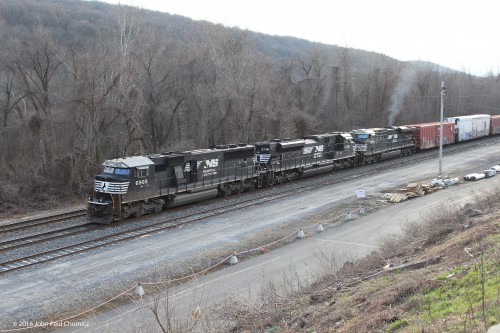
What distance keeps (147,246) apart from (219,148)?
12.9m

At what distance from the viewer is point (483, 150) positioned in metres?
49.7

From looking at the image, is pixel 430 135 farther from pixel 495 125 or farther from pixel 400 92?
pixel 400 92

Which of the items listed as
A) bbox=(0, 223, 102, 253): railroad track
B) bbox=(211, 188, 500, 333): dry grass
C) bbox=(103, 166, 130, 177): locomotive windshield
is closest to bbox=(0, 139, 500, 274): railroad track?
bbox=(0, 223, 102, 253): railroad track

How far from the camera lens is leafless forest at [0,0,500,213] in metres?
32.5

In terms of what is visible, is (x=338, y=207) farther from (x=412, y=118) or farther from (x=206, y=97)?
(x=412, y=118)

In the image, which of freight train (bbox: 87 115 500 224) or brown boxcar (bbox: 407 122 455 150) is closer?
freight train (bbox: 87 115 500 224)

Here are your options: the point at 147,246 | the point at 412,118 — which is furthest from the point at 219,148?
the point at 412,118

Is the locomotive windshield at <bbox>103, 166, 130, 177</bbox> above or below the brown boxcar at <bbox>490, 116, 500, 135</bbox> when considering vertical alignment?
below

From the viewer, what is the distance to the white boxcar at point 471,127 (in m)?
56.5

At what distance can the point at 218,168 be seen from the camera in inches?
1123

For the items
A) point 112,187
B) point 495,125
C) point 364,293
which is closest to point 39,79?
point 112,187

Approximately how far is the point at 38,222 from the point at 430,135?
42.7 m

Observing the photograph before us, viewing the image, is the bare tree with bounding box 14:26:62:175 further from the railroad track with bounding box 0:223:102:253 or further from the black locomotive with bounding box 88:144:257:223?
the railroad track with bounding box 0:223:102:253

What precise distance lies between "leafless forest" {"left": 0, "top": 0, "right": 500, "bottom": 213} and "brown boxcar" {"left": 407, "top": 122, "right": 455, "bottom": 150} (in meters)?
13.9
